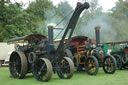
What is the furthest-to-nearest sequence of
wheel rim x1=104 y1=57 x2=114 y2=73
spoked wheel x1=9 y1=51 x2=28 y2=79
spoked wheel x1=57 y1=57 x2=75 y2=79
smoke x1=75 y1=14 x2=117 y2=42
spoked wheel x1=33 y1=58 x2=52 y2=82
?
smoke x1=75 y1=14 x2=117 y2=42, wheel rim x1=104 y1=57 x2=114 y2=73, spoked wheel x1=9 y1=51 x2=28 y2=79, spoked wheel x1=57 y1=57 x2=75 y2=79, spoked wheel x1=33 y1=58 x2=52 y2=82

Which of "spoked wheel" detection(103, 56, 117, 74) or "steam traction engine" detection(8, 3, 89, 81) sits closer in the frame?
"steam traction engine" detection(8, 3, 89, 81)

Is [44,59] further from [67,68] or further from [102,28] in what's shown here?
[102,28]

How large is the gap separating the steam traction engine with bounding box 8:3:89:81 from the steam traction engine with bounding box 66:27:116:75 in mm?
1502

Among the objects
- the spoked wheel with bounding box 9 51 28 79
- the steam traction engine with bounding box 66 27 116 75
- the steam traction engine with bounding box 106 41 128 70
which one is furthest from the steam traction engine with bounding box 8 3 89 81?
the steam traction engine with bounding box 106 41 128 70

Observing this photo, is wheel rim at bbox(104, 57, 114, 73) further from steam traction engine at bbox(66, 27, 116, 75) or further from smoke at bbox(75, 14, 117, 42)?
smoke at bbox(75, 14, 117, 42)

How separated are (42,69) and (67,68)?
0.84 meters

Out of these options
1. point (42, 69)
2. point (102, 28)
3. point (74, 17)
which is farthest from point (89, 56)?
point (102, 28)

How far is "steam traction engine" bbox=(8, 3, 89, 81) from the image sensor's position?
21.1 ft

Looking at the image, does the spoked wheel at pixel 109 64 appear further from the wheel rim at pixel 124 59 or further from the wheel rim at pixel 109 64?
the wheel rim at pixel 124 59

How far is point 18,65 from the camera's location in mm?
7328

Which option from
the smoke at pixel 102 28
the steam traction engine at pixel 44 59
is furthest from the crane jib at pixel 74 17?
the smoke at pixel 102 28

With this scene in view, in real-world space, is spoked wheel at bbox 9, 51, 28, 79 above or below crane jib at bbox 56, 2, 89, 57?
below

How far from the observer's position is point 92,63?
7984 mm

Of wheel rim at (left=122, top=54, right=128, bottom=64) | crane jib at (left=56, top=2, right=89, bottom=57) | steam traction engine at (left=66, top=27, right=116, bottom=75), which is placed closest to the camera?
crane jib at (left=56, top=2, right=89, bottom=57)
